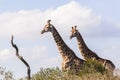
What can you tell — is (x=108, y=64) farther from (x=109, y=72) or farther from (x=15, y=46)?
(x=15, y=46)

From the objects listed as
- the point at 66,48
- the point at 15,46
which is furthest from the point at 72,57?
the point at 15,46

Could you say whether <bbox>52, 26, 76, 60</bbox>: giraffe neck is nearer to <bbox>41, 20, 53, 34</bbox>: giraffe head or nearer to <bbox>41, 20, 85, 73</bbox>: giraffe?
<bbox>41, 20, 85, 73</bbox>: giraffe

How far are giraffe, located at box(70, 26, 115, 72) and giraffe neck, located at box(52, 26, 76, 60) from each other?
50.7 inches

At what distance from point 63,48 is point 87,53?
5.35 ft

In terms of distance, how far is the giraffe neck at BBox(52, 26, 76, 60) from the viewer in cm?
5106

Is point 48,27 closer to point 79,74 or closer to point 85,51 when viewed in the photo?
point 85,51

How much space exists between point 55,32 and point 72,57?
5.57 feet

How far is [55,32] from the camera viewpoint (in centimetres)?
5200

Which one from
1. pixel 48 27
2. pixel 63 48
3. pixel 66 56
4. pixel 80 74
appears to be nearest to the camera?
pixel 80 74

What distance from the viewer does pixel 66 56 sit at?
167 feet

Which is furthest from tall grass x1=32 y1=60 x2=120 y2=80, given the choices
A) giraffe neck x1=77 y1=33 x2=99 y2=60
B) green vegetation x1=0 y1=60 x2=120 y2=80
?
giraffe neck x1=77 y1=33 x2=99 y2=60

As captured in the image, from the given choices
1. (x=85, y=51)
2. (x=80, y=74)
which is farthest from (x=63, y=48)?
(x=80, y=74)

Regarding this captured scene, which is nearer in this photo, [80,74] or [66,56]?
[80,74]

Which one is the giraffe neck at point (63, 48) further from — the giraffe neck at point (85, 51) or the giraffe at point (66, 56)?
the giraffe neck at point (85, 51)
